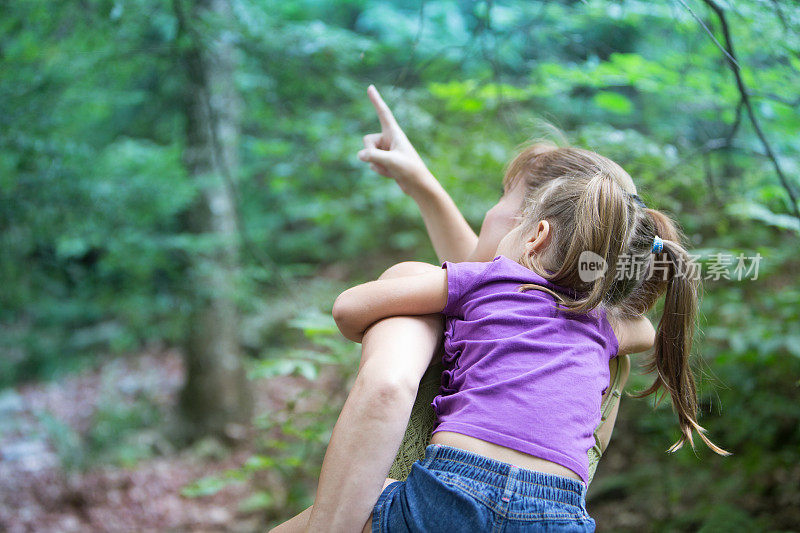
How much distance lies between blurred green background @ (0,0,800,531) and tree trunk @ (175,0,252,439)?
0.02 m

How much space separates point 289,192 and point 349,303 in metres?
6.05

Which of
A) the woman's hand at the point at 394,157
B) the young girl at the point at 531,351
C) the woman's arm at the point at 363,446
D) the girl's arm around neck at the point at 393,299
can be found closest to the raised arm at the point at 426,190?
the woman's hand at the point at 394,157

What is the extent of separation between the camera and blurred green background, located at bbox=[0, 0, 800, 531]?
2389 millimetres

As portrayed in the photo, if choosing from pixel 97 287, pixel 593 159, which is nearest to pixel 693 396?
pixel 593 159

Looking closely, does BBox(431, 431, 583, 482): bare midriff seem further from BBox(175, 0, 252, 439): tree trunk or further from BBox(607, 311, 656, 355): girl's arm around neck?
BBox(175, 0, 252, 439): tree trunk

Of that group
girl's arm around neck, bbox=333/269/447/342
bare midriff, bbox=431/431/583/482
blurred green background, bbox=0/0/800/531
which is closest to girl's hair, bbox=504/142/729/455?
girl's arm around neck, bbox=333/269/447/342

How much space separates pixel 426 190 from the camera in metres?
1.54

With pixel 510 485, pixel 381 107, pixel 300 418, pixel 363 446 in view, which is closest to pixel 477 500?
pixel 510 485

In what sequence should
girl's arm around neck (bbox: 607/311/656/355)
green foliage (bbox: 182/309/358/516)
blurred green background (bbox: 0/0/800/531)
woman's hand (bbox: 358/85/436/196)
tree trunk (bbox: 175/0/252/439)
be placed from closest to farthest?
girl's arm around neck (bbox: 607/311/656/355), woman's hand (bbox: 358/85/436/196), green foliage (bbox: 182/309/358/516), blurred green background (bbox: 0/0/800/531), tree trunk (bbox: 175/0/252/439)

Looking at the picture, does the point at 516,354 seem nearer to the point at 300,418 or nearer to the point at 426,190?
the point at 426,190

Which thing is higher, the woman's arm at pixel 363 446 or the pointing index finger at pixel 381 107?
the pointing index finger at pixel 381 107

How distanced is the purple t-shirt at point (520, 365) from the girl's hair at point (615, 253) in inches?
1.8

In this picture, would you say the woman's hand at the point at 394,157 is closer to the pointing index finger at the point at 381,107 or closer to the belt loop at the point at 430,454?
the pointing index finger at the point at 381,107

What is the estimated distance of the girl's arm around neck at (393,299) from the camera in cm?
113
